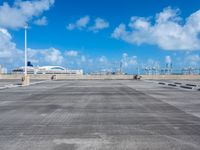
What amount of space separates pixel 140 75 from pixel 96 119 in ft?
197

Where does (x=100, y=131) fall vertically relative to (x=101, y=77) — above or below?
above

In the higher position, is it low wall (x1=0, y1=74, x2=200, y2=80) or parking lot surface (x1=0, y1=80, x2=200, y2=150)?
parking lot surface (x1=0, y1=80, x2=200, y2=150)

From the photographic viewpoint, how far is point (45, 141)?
312 inches

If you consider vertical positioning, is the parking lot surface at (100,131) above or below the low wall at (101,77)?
above

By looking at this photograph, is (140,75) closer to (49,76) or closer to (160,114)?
(49,76)

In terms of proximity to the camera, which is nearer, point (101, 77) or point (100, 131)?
point (100, 131)

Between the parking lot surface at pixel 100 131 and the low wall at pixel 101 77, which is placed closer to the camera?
the parking lot surface at pixel 100 131

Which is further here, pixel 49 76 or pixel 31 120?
pixel 49 76

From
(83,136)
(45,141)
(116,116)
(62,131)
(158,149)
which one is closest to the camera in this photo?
(158,149)

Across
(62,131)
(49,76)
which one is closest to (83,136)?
(62,131)

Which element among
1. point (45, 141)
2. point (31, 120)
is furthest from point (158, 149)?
point (31, 120)

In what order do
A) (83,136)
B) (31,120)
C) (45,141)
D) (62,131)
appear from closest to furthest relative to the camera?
(45,141) → (83,136) → (62,131) → (31,120)

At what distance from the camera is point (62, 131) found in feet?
30.2

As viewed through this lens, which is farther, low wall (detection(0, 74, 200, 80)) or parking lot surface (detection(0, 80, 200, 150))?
low wall (detection(0, 74, 200, 80))
